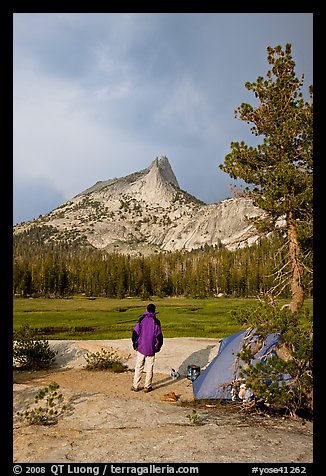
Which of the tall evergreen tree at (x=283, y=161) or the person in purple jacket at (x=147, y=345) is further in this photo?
the person in purple jacket at (x=147, y=345)

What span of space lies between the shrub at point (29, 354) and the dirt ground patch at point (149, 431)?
2630 millimetres

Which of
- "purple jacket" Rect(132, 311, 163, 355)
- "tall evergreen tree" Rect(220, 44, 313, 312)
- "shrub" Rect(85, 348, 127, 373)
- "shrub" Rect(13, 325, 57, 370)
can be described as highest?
"tall evergreen tree" Rect(220, 44, 313, 312)

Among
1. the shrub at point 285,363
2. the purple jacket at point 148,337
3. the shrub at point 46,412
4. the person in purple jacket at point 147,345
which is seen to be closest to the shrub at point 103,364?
the person in purple jacket at point 147,345

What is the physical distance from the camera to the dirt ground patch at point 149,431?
288 inches

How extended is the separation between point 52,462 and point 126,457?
1450 millimetres

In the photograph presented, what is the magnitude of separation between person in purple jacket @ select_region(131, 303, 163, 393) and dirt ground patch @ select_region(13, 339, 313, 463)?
0.54m

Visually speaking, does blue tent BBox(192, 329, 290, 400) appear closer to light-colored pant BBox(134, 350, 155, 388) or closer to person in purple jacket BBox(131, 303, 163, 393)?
light-colored pant BBox(134, 350, 155, 388)

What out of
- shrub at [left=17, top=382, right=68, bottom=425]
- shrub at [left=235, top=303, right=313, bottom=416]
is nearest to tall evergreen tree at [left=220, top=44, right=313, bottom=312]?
shrub at [left=235, top=303, right=313, bottom=416]

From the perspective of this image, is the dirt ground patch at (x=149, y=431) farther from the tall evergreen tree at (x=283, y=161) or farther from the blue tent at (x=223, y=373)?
the tall evergreen tree at (x=283, y=161)

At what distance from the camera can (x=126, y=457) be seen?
7.20 m

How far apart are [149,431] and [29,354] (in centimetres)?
1066

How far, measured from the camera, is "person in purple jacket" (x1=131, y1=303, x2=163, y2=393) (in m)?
13.9

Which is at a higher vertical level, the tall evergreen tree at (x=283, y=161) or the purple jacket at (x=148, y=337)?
the tall evergreen tree at (x=283, y=161)
